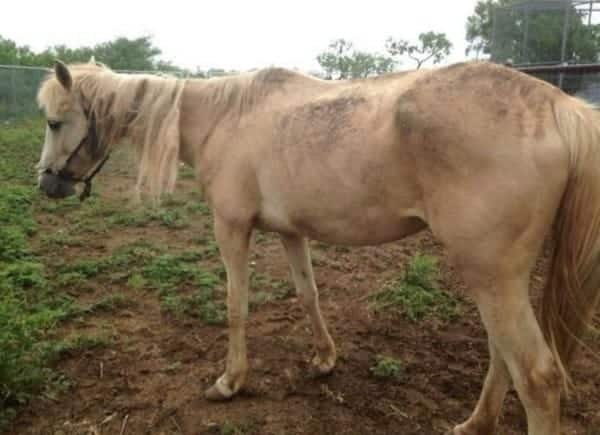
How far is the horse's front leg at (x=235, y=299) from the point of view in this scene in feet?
8.93

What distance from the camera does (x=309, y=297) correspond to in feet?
10.2

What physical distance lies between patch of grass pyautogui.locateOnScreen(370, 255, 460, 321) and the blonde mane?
2.03 m

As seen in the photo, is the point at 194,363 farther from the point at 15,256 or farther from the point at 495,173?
the point at 15,256

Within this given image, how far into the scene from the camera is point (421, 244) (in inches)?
203

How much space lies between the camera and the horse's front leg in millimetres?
2723

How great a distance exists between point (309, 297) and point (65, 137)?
191 cm

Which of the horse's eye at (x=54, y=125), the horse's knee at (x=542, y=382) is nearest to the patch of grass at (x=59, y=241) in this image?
the horse's eye at (x=54, y=125)

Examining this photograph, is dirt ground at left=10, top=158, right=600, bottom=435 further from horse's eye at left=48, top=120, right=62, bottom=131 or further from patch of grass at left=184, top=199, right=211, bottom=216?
patch of grass at left=184, top=199, right=211, bottom=216

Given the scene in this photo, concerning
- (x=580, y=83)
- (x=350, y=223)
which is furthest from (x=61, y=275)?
(x=580, y=83)

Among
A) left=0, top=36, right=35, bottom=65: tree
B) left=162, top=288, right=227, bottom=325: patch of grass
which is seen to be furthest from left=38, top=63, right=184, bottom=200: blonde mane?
left=0, top=36, right=35, bottom=65: tree

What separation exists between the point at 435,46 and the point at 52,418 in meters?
16.8

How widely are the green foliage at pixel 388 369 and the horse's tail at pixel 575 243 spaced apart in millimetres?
1048

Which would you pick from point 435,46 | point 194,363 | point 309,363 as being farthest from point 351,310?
point 435,46

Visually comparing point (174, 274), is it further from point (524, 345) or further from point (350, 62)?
point (350, 62)
